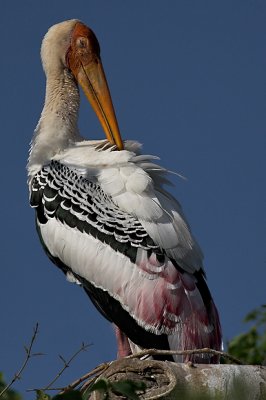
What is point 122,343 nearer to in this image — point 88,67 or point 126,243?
point 126,243

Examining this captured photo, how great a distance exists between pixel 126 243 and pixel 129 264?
150mm

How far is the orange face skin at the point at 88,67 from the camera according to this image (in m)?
8.52

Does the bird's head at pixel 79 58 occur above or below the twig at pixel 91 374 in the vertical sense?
above

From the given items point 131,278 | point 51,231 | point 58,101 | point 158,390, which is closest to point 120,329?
point 131,278

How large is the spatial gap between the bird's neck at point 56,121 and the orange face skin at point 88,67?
11cm

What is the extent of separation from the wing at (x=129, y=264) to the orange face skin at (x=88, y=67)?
5.24 ft

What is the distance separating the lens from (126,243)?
6.67 metres

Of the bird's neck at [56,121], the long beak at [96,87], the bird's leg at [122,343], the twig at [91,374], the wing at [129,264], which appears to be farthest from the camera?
the long beak at [96,87]

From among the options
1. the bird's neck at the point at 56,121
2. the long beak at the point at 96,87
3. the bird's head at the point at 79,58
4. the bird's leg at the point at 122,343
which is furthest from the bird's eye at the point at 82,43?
the bird's leg at the point at 122,343

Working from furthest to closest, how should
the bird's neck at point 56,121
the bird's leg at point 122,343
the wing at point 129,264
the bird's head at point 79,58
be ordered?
1. the bird's head at point 79,58
2. the bird's neck at point 56,121
3. the bird's leg at point 122,343
4. the wing at point 129,264

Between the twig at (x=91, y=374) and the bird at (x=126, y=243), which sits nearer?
the twig at (x=91, y=374)

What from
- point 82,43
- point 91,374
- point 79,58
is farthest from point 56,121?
point 91,374

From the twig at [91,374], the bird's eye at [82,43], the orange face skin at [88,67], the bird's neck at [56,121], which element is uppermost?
the bird's eye at [82,43]

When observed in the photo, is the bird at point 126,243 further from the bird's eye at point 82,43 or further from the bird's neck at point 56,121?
the bird's eye at point 82,43
